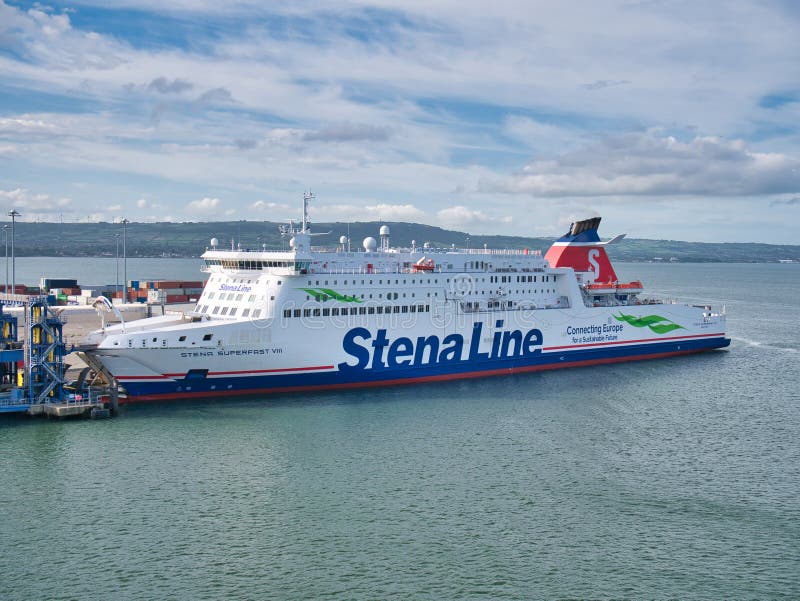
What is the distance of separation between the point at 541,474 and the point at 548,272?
59.3 feet

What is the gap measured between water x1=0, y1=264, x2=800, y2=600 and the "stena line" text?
2116mm

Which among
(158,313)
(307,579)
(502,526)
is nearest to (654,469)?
(502,526)

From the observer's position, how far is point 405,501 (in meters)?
17.3

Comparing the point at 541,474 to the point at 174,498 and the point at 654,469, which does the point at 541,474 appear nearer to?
the point at 654,469

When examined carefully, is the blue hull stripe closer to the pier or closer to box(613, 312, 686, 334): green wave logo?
box(613, 312, 686, 334): green wave logo

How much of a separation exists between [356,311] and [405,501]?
1276 centimetres

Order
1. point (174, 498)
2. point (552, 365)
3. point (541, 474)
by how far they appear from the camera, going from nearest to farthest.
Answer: point (174, 498), point (541, 474), point (552, 365)

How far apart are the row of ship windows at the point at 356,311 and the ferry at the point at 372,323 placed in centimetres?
4

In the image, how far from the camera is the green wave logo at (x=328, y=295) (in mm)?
28219

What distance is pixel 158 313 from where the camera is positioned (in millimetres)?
42688

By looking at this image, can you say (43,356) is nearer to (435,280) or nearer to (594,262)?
(435,280)

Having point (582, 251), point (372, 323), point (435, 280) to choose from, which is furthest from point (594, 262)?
point (372, 323)

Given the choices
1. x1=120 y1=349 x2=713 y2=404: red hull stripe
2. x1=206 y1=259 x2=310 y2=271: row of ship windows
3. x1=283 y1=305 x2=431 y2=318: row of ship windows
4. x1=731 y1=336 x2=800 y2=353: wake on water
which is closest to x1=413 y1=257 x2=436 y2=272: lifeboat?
x1=283 y1=305 x2=431 y2=318: row of ship windows

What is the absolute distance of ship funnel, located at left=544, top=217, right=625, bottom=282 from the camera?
38.1 metres
